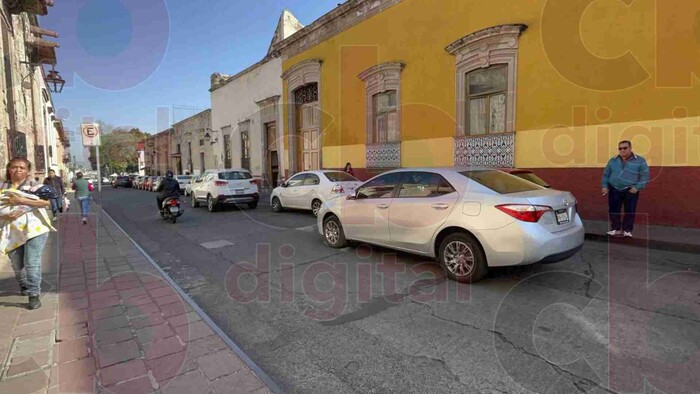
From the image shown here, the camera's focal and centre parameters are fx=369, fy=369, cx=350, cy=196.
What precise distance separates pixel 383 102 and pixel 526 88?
17.5ft

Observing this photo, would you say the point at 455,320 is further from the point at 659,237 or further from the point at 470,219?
the point at 659,237

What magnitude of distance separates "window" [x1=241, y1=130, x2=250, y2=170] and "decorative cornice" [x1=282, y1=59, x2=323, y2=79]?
18.6 feet

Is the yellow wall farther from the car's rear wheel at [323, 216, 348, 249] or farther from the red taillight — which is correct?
the car's rear wheel at [323, 216, 348, 249]

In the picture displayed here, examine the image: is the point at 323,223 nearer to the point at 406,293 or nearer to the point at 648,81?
the point at 406,293

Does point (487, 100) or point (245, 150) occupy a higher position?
point (487, 100)

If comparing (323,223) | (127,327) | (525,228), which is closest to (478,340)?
Answer: (525,228)

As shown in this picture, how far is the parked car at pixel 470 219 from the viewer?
4273mm

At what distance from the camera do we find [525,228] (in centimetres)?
422

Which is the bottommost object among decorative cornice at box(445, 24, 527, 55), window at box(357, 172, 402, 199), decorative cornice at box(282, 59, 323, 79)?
window at box(357, 172, 402, 199)

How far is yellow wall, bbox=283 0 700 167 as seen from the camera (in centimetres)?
729

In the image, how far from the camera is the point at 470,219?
457cm

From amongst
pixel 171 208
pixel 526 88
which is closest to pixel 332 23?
pixel 526 88

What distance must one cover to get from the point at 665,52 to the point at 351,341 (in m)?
8.54

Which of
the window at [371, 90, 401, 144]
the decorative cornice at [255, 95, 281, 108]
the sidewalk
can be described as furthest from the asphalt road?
the decorative cornice at [255, 95, 281, 108]
